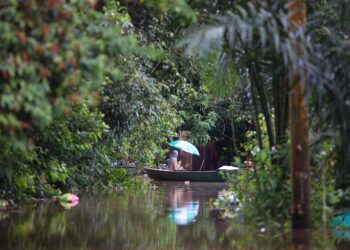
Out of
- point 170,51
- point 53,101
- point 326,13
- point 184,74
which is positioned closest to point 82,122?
point 170,51

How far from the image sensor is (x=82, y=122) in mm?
11672

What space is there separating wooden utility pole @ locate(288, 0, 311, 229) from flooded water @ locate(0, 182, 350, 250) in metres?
0.21

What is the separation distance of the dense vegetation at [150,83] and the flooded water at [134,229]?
408mm

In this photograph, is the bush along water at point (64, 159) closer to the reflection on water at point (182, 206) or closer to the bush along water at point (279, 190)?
the reflection on water at point (182, 206)

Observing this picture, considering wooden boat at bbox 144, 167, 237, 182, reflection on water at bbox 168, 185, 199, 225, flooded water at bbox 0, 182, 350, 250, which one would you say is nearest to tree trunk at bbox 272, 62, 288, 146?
flooded water at bbox 0, 182, 350, 250

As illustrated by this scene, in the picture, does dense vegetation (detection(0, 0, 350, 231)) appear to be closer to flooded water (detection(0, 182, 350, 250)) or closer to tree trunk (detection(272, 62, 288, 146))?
tree trunk (detection(272, 62, 288, 146))

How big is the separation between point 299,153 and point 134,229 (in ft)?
10.8

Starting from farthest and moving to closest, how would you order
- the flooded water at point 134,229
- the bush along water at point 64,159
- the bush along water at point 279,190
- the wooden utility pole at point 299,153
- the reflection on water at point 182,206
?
the bush along water at point 64,159 → the reflection on water at point 182,206 → the flooded water at point 134,229 → the bush along water at point 279,190 → the wooden utility pole at point 299,153

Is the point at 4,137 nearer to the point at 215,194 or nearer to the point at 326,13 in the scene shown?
the point at 326,13

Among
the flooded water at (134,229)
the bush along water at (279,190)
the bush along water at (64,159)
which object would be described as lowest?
the flooded water at (134,229)

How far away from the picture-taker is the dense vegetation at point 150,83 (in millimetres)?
4699

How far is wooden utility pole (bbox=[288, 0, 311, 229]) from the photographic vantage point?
635cm

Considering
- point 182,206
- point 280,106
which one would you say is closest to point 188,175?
point 182,206

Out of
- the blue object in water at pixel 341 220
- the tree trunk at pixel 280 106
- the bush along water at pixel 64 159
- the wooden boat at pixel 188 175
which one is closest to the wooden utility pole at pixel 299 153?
the blue object in water at pixel 341 220
